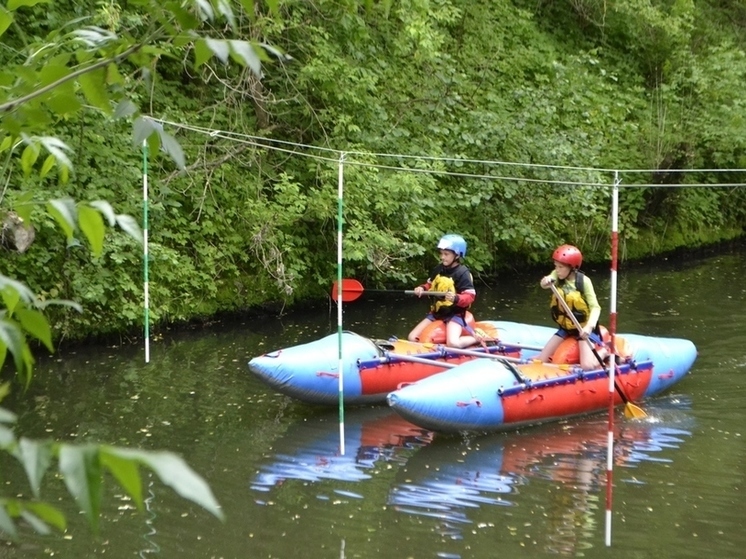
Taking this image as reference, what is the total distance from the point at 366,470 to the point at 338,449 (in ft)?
1.73

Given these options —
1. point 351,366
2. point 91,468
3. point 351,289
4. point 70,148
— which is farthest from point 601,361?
point 91,468

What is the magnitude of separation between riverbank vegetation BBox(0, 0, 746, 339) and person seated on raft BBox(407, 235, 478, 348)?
1982 millimetres

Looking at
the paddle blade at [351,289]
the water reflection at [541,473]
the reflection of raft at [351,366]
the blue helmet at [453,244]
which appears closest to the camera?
the water reflection at [541,473]

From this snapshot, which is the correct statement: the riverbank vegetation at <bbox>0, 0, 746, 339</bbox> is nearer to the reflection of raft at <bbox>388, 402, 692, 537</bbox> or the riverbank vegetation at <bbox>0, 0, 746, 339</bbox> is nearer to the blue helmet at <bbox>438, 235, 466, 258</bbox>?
the blue helmet at <bbox>438, 235, 466, 258</bbox>

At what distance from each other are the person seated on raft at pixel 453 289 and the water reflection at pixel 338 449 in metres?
1.26

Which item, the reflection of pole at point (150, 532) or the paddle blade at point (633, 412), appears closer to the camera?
the reflection of pole at point (150, 532)

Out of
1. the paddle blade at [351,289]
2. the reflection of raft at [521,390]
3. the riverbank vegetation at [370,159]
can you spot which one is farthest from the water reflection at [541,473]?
the riverbank vegetation at [370,159]

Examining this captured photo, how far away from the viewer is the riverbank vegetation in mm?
11117

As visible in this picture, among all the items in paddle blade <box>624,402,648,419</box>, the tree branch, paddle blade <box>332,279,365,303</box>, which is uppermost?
the tree branch

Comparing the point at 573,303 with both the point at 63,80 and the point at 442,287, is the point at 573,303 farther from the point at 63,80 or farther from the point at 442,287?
the point at 63,80

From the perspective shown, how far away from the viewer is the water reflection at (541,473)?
20.0 feet

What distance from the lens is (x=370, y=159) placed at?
41.7 ft

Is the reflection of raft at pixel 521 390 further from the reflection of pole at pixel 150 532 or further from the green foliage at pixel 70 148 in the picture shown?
the green foliage at pixel 70 148

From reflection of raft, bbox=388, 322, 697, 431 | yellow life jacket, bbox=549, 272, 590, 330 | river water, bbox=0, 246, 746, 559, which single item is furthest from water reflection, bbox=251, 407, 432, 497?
yellow life jacket, bbox=549, 272, 590, 330
